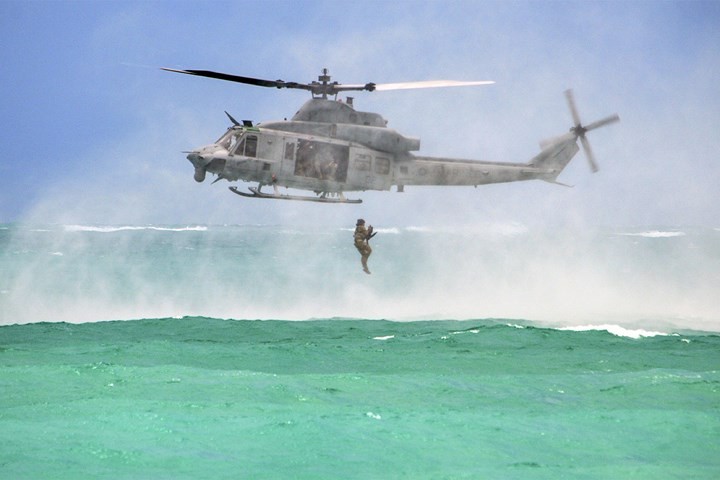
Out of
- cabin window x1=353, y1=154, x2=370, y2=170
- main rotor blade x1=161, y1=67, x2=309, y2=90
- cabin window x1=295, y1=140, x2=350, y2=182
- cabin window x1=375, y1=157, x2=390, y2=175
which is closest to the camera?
main rotor blade x1=161, y1=67, x2=309, y2=90

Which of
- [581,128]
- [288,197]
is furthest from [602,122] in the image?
[288,197]

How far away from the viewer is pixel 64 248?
8262 cm

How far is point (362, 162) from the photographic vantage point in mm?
19203

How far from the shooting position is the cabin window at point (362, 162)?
62.7ft

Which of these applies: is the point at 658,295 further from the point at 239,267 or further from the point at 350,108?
the point at 350,108

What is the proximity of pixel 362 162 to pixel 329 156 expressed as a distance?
0.78 metres

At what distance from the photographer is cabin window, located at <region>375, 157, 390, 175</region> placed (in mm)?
19359

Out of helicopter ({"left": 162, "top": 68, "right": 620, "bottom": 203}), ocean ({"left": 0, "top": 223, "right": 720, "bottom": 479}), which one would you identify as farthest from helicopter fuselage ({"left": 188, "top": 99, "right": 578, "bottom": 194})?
ocean ({"left": 0, "top": 223, "right": 720, "bottom": 479})

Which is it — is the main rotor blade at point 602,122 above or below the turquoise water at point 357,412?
above

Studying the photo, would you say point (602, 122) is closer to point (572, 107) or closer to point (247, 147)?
point (572, 107)

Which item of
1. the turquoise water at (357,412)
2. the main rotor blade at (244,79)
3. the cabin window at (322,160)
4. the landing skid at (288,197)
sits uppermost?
the main rotor blade at (244,79)

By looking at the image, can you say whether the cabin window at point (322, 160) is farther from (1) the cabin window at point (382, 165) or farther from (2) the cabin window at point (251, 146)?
(2) the cabin window at point (251, 146)

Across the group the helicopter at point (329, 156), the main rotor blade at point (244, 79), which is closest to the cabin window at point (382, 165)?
the helicopter at point (329, 156)

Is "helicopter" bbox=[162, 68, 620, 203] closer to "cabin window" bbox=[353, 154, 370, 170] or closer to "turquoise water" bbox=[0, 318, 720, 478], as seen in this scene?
"cabin window" bbox=[353, 154, 370, 170]
